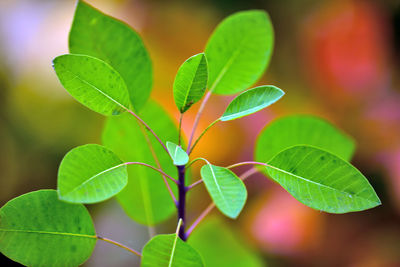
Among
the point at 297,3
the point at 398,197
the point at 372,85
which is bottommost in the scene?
the point at 398,197

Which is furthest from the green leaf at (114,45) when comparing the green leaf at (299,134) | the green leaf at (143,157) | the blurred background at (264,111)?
the blurred background at (264,111)

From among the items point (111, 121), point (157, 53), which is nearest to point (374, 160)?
point (157, 53)

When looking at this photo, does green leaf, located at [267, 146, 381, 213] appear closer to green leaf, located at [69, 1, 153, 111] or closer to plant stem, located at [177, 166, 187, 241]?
plant stem, located at [177, 166, 187, 241]

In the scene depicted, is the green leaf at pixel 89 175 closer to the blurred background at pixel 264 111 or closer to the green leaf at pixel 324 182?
the green leaf at pixel 324 182

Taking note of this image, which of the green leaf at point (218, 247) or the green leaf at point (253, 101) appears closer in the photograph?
the green leaf at point (253, 101)

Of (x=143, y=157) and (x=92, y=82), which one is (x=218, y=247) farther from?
(x=92, y=82)

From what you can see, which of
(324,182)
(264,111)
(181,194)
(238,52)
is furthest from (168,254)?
(264,111)

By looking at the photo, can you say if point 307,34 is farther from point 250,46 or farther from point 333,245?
point 250,46

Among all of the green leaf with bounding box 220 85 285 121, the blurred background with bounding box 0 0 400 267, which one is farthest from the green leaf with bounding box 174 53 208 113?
the blurred background with bounding box 0 0 400 267
